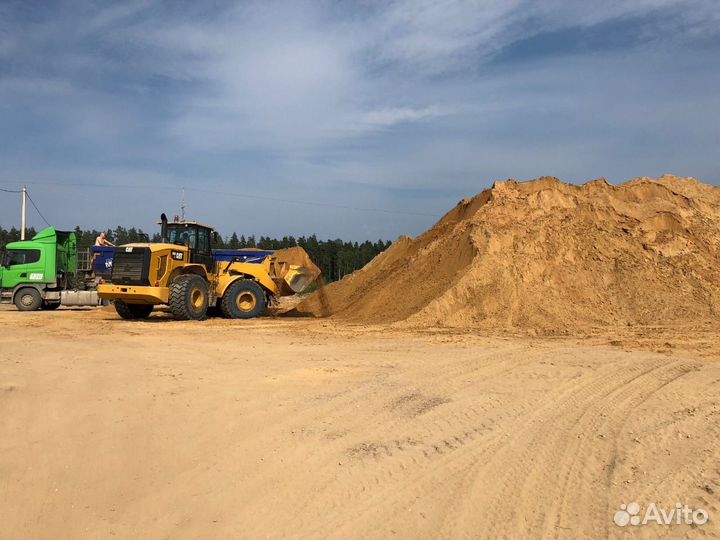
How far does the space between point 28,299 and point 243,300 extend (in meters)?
8.52

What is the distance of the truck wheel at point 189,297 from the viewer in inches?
607

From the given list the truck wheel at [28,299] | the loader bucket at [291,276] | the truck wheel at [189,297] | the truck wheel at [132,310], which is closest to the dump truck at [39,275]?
the truck wheel at [28,299]

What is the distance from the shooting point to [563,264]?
16.3 meters

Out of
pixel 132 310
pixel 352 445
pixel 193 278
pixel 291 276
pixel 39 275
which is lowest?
pixel 352 445

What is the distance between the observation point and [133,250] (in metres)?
15.2

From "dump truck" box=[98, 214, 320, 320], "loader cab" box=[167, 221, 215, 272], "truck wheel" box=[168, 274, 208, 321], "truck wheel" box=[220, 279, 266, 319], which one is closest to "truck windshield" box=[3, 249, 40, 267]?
"dump truck" box=[98, 214, 320, 320]

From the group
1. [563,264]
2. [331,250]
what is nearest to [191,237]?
[563,264]

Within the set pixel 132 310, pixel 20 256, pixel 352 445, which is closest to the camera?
pixel 352 445

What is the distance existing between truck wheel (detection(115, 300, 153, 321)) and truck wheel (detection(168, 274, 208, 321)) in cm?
227

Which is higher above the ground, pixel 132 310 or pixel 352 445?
pixel 132 310

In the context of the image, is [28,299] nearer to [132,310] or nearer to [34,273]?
[34,273]

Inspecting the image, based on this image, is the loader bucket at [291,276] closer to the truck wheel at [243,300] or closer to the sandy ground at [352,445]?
the truck wheel at [243,300]

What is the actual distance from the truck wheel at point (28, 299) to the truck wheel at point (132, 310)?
197 inches

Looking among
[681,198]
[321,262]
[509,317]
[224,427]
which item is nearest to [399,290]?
[509,317]
